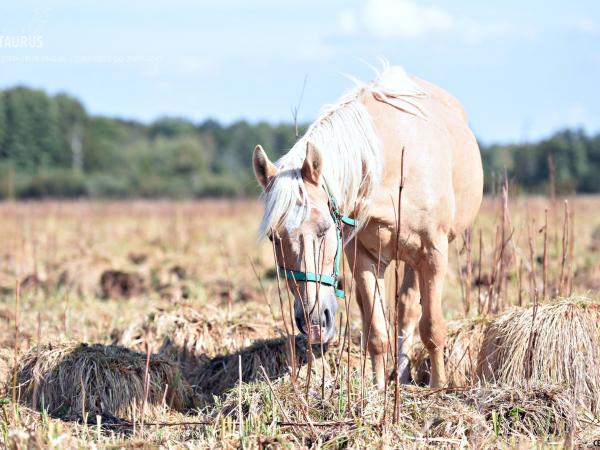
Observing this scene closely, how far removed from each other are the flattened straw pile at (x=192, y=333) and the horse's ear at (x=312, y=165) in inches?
80.5

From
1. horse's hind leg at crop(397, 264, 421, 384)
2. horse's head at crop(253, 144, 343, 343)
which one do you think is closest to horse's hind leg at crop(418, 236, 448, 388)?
horse's hind leg at crop(397, 264, 421, 384)

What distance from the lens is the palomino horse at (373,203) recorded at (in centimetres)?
370

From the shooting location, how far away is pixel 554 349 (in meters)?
4.19

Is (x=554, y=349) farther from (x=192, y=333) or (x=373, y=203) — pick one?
(x=192, y=333)

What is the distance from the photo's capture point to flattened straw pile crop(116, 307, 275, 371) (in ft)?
17.9

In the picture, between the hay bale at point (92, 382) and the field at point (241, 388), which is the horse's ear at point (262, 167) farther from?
the hay bale at point (92, 382)

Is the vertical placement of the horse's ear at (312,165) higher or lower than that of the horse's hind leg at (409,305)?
higher

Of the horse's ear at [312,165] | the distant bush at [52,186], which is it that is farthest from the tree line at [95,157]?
the horse's ear at [312,165]

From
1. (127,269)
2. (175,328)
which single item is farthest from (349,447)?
(127,269)

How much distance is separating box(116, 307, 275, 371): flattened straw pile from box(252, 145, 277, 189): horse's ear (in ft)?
6.36

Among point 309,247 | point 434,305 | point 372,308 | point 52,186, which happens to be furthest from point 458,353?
point 52,186

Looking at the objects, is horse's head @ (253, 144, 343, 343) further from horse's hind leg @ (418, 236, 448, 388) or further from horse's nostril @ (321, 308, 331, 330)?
horse's hind leg @ (418, 236, 448, 388)

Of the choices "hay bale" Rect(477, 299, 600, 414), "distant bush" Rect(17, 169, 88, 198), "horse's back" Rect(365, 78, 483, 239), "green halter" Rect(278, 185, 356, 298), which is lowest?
"distant bush" Rect(17, 169, 88, 198)

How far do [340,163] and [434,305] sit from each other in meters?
1.20
